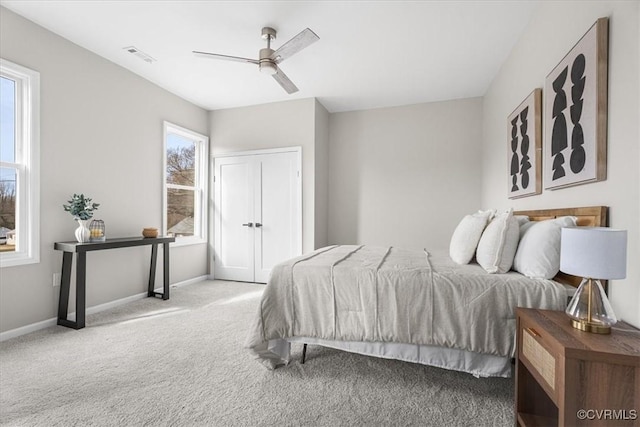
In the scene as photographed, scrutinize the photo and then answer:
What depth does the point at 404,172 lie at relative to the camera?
452cm

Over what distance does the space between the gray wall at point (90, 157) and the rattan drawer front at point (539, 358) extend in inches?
147

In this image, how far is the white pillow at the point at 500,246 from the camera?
71.1 inches

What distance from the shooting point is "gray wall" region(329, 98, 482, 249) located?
14.0ft

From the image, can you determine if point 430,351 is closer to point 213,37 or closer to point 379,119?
point 213,37

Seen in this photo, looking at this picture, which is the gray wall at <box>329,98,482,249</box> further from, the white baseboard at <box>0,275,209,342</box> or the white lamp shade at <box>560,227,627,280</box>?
the white lamp shade at <box>560,227,627,280</box>

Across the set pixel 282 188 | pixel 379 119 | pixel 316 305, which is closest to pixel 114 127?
pixel 282 188

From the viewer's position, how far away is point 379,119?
4.64 meters

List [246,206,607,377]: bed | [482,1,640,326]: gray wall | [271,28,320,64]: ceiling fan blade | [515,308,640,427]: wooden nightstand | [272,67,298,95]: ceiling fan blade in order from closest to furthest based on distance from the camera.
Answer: [515,308,640,427]: wooden nightstand
[482,1,640,326]: gray wall
[246,206,607,377]: bed
[271,28,320,64]: ceiling fan blade
[272,67,298,95]: ceiling fan blade

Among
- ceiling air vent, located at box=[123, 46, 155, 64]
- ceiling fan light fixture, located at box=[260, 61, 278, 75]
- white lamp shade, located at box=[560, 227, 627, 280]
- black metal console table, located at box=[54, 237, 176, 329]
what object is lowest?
black metal console table, located at box=[54, 237, 176, 329]

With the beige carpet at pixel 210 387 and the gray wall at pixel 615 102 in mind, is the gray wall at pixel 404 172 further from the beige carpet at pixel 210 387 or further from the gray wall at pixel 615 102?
the beige carpet at pixel 210 387

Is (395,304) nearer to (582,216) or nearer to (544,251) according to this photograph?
(544,251)

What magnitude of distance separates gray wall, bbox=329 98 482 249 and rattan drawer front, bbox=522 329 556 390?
3142 mm

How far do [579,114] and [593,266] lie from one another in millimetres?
1072

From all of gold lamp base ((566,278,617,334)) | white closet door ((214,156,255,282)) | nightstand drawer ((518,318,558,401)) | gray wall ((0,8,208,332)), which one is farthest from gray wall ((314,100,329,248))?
gold lamp base ((566,278,617,334))
